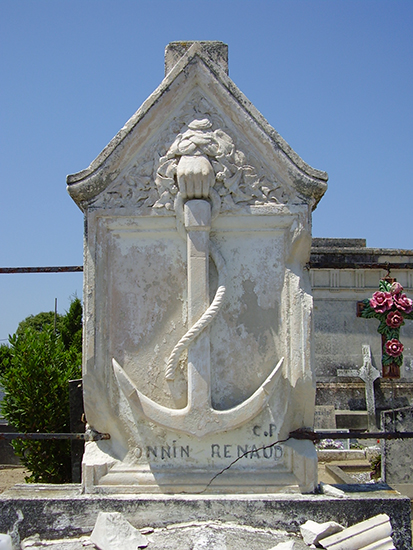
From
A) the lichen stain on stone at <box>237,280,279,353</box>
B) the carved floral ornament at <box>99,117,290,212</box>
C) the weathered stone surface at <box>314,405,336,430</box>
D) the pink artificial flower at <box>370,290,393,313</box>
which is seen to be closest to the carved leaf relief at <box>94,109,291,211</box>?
the carved floral ornament at <box>99,117,290,212</box>

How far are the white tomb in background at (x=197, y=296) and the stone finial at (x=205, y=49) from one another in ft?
0.19

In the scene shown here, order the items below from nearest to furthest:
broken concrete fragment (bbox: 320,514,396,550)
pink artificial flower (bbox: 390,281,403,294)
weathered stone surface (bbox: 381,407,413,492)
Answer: broken concrete fragment (bbox: 320,514,396,550) → pink artificial flower (bbox: 390,281,403,294) → weathered stone surface (bbox: 381,407,413,492)

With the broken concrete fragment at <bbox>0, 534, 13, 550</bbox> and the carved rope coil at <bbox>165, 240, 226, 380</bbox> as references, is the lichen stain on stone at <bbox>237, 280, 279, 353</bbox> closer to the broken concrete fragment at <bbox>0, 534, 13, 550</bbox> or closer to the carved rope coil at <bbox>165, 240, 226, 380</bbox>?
the carved rope coil at <bbox>165, 240, 226, 380</bbox>

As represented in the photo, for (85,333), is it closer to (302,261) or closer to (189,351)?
(189,351)

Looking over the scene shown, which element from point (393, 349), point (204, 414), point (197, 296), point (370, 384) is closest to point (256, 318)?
point (197, 296)

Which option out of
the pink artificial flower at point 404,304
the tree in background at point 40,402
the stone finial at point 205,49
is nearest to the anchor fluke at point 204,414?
the pink artificial flower at point 404,304

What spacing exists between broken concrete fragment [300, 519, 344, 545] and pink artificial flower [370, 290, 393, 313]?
5.12ft

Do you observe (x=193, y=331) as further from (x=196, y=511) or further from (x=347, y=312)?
(x=347, y=312)

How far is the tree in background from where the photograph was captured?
615cm

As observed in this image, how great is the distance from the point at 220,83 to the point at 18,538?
3163 millimetres

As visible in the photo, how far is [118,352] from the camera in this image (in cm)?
397

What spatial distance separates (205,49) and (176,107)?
1.53ft

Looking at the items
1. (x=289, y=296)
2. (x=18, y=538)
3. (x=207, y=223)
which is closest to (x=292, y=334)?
(x=289, y=296)

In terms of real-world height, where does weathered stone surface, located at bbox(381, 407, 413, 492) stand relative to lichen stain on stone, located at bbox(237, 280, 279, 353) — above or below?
below
